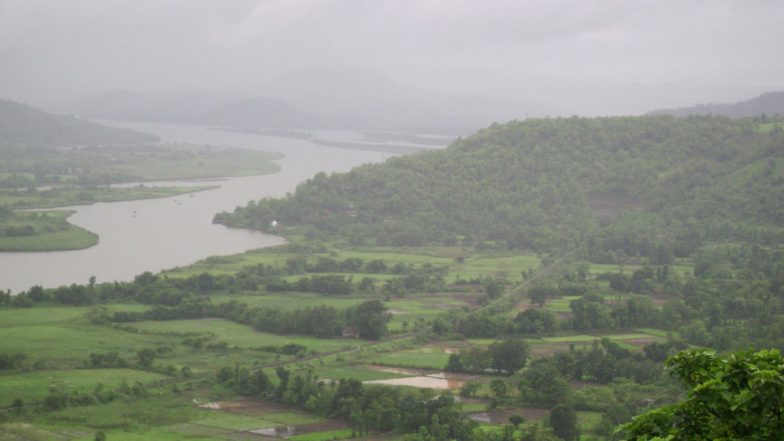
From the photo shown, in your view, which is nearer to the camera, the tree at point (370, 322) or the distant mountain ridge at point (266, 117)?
the tree at point (370, 322)

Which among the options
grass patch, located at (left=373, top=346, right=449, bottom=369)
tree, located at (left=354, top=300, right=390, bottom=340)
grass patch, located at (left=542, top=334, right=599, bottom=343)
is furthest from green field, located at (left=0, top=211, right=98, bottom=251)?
grass patch, located at (left=542, top=334, right=599, bottom=343)

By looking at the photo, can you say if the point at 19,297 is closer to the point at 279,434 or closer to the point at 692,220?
the point at 279,434

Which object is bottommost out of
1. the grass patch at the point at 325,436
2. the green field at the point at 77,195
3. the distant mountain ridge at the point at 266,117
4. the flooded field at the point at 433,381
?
the grass patch at the point at 325,436

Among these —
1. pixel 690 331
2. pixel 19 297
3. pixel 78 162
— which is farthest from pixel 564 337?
pixel 78 162

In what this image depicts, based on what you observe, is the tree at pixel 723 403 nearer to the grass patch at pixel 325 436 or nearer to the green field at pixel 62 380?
the grass patch at pixel 325 436

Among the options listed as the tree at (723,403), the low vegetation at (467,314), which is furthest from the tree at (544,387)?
the tree at (723,403)

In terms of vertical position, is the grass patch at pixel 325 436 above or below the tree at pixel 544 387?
below

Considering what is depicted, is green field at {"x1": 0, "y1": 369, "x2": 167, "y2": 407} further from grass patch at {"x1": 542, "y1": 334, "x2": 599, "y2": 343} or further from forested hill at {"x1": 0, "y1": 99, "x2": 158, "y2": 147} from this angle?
forested hill at {"x1": 0, "y1": 99, "x2": 158, "y2": 147}
